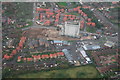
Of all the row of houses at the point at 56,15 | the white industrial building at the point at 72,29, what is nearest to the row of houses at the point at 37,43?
the white industrial building at the point at 72,29

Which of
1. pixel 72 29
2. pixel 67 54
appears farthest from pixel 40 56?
pixel 72 29

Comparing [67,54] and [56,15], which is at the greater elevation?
[56,15]

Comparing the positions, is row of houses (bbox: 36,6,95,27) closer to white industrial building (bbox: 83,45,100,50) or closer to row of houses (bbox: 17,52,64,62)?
white industrial building (bbox: 83,45,100,50)

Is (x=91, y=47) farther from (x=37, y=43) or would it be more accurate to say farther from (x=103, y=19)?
(x=103, y=19)

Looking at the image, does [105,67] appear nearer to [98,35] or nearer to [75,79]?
[75,79]

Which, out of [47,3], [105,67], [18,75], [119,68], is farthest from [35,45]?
[47,3]

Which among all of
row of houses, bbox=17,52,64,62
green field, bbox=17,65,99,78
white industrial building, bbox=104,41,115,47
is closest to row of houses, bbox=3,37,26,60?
row of houses, bbox=17,52,64,62
